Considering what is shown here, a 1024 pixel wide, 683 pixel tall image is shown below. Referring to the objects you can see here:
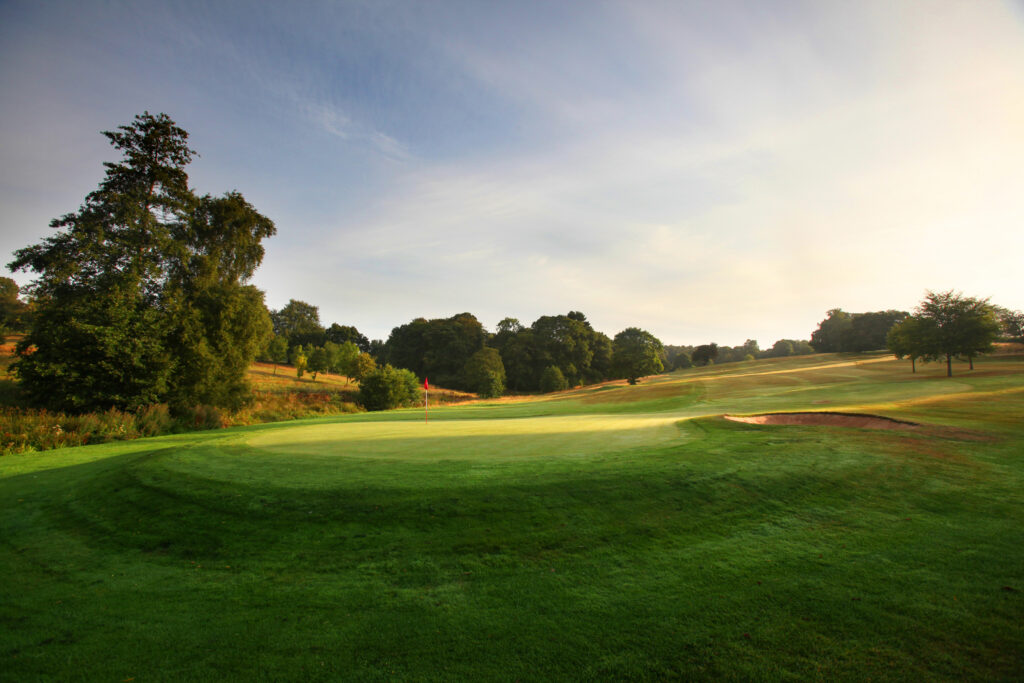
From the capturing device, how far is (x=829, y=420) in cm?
1452

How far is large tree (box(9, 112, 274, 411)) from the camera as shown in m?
19.1

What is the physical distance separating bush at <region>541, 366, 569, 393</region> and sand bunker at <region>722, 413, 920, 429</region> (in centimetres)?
5518

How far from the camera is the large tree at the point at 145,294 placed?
19.1m

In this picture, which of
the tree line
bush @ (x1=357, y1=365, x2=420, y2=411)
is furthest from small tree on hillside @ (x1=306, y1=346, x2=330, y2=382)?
bush @ (x1=357, y1=365, x2=420, y2=411)

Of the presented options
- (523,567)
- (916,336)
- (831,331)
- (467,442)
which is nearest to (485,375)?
(916,336)

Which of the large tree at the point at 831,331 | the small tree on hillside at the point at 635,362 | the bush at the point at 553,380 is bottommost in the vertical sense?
the bush at the point at 553,380

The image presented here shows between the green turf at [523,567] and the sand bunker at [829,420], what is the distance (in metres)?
3.76

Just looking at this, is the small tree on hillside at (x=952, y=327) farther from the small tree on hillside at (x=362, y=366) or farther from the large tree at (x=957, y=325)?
the small tree on hillside at (x=362, y=366)

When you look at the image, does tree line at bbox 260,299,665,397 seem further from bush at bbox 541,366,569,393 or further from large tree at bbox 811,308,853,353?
large tree at bbox 811,308,853,353

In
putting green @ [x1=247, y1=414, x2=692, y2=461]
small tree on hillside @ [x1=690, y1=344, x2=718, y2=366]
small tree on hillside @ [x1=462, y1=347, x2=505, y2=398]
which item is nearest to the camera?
putting green @ [x1=247, y1=414, x2=692, y2=461]

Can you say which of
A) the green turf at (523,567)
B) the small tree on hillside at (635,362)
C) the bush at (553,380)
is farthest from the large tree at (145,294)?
the small tree on hillside at (635,362)

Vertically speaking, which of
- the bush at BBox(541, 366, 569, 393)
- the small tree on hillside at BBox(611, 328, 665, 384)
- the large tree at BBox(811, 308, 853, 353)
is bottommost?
the bush at BBox(541, 366, 569, 393)

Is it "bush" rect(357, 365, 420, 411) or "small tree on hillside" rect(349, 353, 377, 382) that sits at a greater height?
"small tree on hillside" rect(349, 353, 377, 382)

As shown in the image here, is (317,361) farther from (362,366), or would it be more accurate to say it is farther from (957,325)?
(957,325)
